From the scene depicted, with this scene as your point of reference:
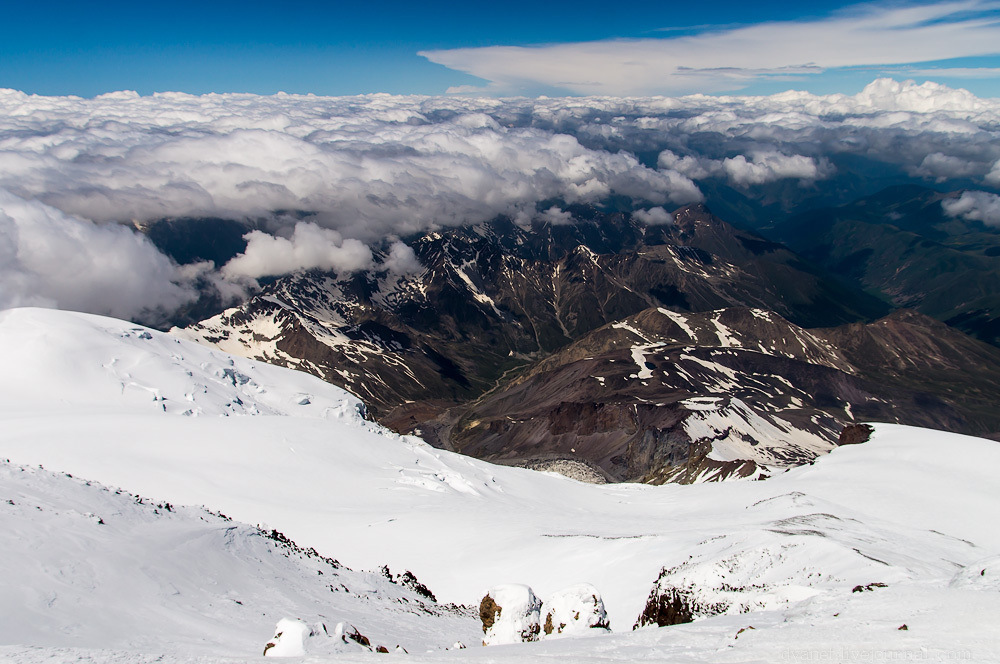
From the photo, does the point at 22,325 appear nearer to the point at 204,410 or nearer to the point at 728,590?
the point at 204,410

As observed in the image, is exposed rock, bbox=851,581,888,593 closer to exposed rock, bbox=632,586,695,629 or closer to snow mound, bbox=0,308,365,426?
exposed rock, bbox=632,586,695,629

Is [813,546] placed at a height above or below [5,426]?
above

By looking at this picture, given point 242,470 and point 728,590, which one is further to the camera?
point 242,470

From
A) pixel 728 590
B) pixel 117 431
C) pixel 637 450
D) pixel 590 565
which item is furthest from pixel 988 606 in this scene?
pixel 637 450

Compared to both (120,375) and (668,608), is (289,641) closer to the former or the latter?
(668,608)

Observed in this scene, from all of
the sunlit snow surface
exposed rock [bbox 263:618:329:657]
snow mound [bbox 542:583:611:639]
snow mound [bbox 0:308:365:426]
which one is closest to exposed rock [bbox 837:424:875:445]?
the sunlit snow surface

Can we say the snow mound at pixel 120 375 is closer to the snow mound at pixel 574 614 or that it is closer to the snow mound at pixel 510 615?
the snow mound at pixel 510 615
